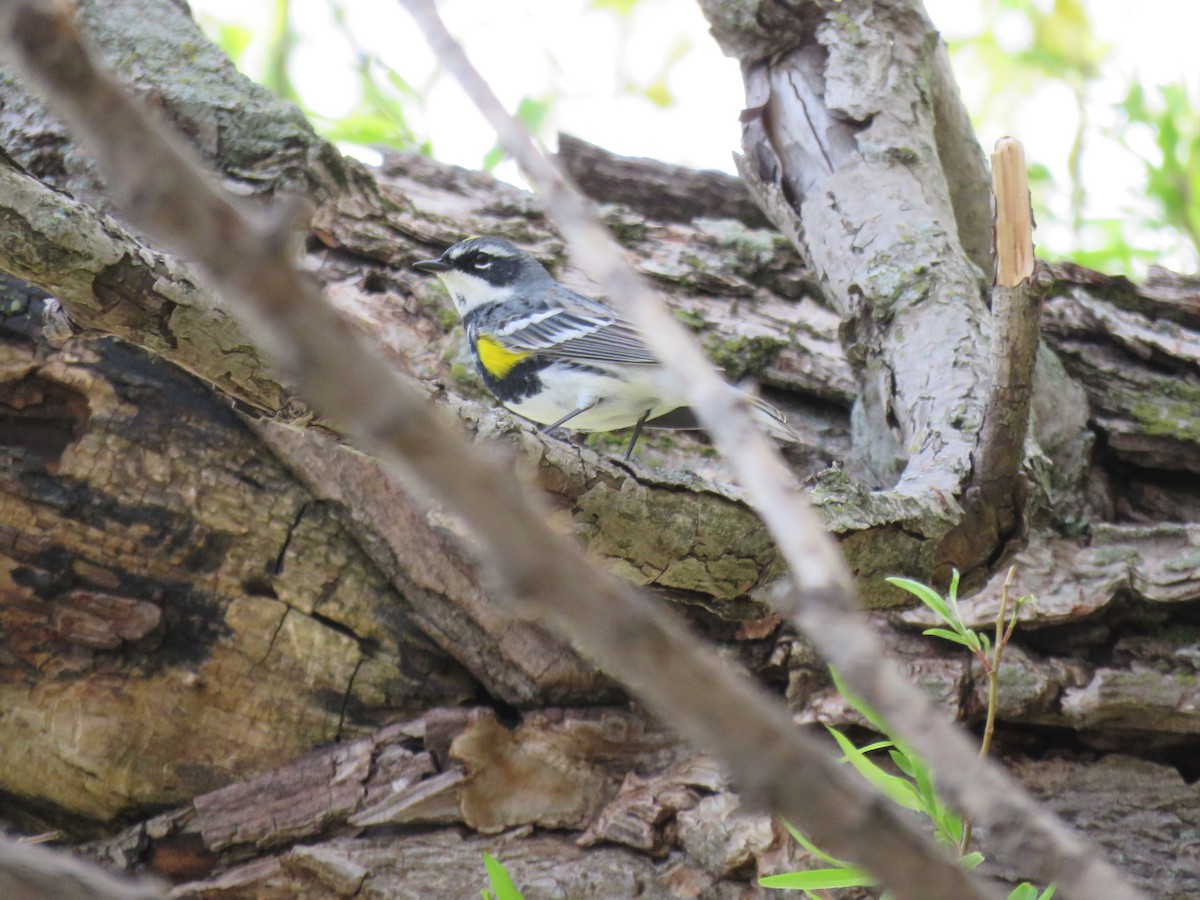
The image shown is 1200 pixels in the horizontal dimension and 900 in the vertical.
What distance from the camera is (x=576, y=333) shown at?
3.91 metres

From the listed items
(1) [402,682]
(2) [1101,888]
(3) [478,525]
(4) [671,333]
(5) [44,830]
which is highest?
(4) [671,333]

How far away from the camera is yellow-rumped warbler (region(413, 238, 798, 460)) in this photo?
355cm

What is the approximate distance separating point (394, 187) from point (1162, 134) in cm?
353

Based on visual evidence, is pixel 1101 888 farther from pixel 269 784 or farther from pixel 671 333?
pixel 269 784

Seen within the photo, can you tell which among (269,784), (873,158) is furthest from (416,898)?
(873,158)

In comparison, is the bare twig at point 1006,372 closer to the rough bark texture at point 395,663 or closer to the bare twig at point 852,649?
the rough bark texture at point 395,663

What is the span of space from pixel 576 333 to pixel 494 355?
38cm

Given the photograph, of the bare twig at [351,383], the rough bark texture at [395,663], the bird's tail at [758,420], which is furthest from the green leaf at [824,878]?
the bare twig at [351,383]

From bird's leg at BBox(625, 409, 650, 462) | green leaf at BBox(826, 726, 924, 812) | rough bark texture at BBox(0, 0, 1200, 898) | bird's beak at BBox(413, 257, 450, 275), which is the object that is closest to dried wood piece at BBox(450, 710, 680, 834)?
rough bark texture at BBox(0, 0, 1200, 898)

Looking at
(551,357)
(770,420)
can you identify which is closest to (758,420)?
(770,420)

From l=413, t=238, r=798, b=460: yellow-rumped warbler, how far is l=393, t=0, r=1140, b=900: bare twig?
2.66m

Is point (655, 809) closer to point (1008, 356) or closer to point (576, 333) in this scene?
point (1008, 356)

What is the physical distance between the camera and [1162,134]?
4875mm

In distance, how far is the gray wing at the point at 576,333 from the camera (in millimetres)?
3679
